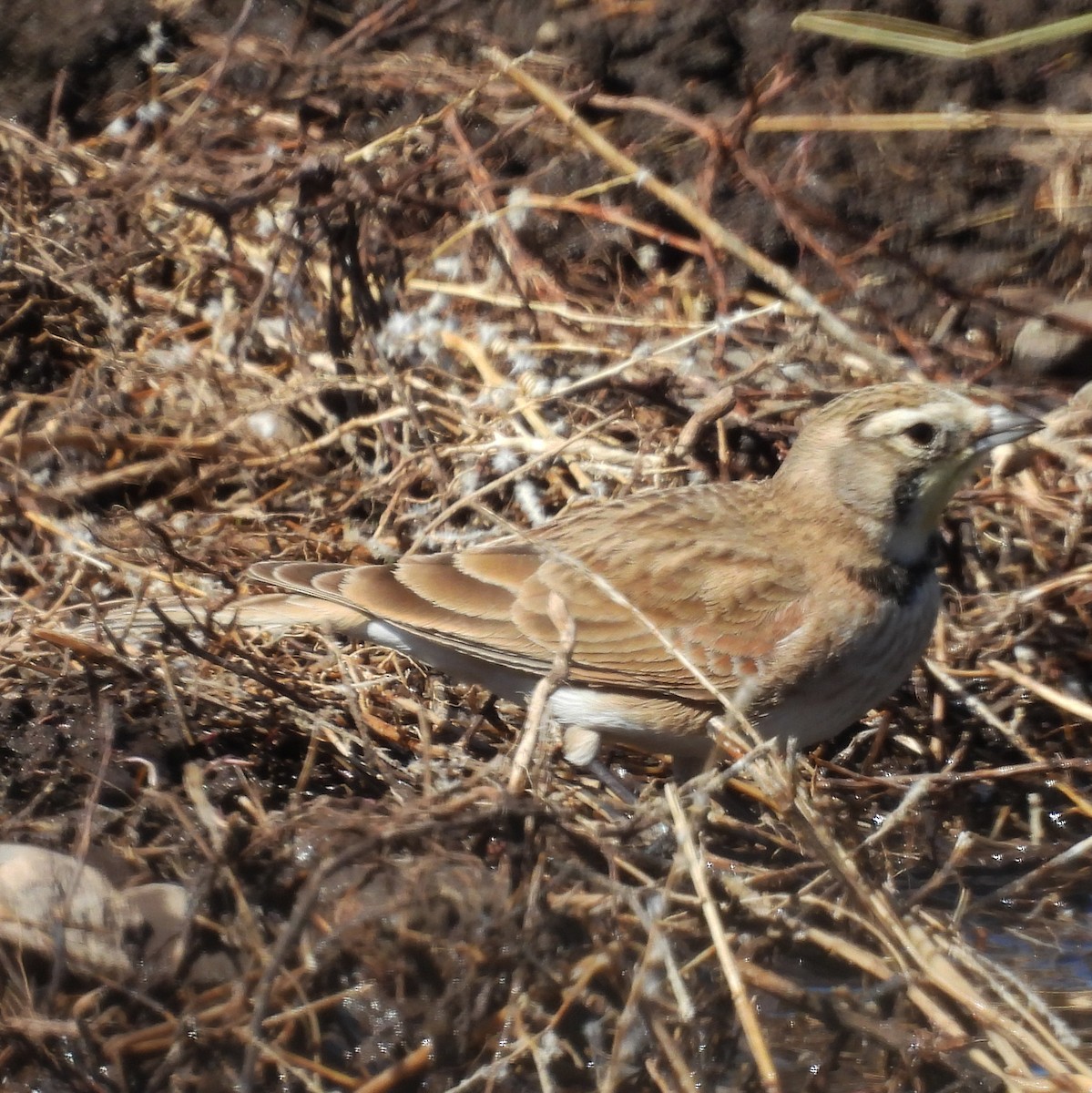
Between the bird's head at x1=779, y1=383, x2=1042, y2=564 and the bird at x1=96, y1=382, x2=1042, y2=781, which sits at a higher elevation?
the bird's head at x1=779, y1=383, x2=1042, y2=564

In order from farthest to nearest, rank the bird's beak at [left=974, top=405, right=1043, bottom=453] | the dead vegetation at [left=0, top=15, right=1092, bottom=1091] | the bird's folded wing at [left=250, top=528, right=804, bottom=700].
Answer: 1. the bird's folded wing at [left=250, top=528, right=804, bottom=700]
2. the bird's beak at [left=974, top=405, right=1043, bottom=453]
3. the dead vegetation at [left=0, top=15, right=1092, bottom=1091]

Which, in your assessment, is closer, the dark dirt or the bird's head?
the bird's head

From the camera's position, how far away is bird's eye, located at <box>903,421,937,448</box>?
15.3 ft

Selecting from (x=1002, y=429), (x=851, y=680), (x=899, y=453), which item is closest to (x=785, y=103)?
(x=899, y=453)

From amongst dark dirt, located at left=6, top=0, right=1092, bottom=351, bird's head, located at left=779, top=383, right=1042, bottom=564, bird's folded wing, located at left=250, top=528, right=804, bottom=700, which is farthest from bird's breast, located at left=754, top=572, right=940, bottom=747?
dark dirt, located at left=6, top=0, right=1092, bottom=351

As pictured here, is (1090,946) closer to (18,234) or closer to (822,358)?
(822,358)

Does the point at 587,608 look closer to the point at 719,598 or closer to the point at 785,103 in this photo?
the point at 719,598

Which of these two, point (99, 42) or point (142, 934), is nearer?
point (142, 934)

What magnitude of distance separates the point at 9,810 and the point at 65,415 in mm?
2005

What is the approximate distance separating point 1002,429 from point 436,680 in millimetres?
1975

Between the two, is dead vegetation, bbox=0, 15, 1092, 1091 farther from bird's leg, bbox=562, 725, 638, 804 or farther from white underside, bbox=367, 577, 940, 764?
white underside, bbox=367, 577, 940, 764

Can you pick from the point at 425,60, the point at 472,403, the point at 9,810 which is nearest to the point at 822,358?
the point at 472,403

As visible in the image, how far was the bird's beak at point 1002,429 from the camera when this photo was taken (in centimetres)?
458

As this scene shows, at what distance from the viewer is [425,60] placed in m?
7.40
